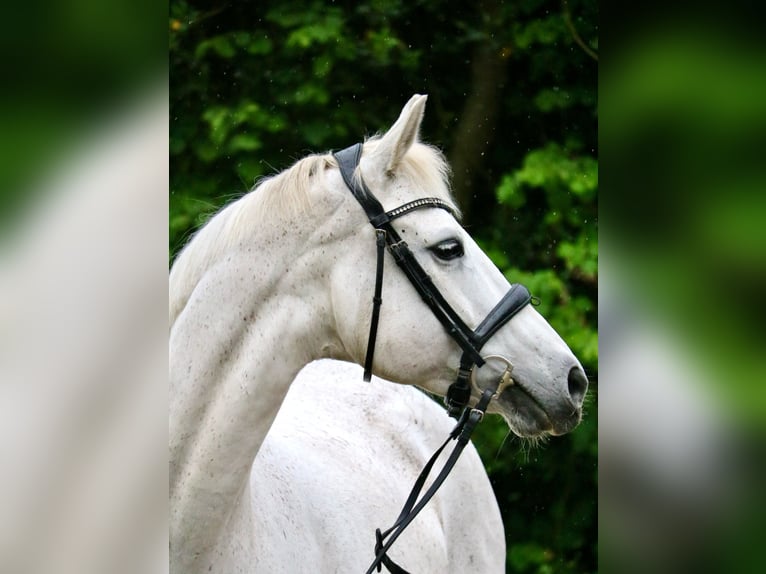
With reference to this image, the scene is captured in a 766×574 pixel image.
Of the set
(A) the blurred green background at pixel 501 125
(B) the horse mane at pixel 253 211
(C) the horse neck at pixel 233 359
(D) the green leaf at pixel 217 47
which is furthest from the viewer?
(A) the blurred green background at pixel 501 125

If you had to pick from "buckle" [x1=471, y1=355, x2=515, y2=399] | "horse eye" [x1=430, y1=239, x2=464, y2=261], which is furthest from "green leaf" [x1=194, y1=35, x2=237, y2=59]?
"buckle" [x1=471, y1=355, x2=515, y2=399]

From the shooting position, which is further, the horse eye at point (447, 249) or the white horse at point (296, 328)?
the horse eye at point (447, 249)

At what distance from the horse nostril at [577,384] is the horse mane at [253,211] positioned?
456 millimetres

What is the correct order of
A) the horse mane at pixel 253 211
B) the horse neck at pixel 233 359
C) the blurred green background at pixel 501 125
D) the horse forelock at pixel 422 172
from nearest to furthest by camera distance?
the horse neck at pixel 233 359 < the horse mane at pixel 253 211 < the horse forelock at pixel 422 172 < the blurred green background at pixel 501 125

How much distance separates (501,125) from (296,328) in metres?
2.33

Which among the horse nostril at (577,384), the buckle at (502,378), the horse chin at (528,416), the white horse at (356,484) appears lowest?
the white horse at (356,484)

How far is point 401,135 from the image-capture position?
70.4 inches

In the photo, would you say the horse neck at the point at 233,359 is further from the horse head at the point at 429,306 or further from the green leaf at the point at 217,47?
the green leaf at the point at 217,47

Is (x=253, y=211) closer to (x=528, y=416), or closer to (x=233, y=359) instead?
(x=233, y=359)

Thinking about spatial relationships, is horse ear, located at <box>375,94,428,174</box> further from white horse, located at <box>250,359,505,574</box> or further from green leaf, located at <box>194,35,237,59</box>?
green leaf, located at <box>194,35,237,59</box>

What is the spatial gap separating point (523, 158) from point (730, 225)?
10.4 ft

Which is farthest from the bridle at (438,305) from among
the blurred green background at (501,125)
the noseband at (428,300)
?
the blurred green background at (501,125)

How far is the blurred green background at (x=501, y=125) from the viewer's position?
3291 mm

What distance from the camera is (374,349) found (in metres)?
1.81
